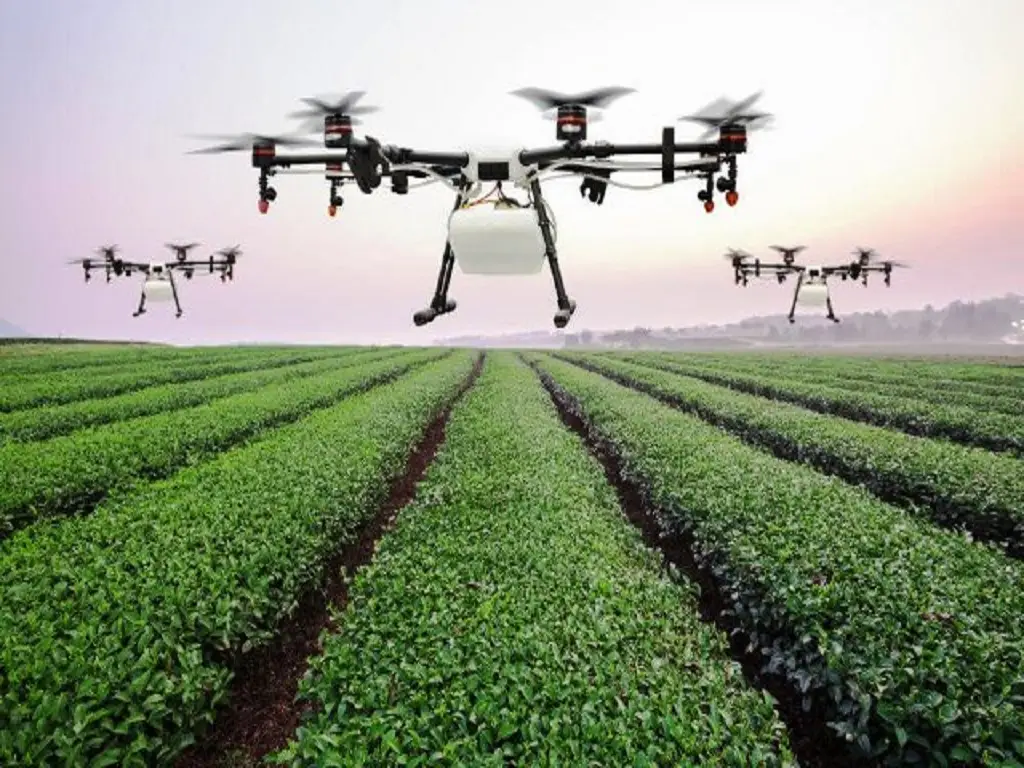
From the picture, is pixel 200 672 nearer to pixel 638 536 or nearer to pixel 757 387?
pixel 638 536

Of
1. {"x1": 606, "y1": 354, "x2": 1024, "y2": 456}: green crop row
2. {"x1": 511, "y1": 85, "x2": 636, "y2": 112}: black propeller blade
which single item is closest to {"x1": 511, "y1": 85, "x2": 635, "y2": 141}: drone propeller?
{"x1": 511, "y1": 85, "x2": 636, "y2": 112}: black propeller blade

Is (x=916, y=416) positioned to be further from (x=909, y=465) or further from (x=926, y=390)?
(x=926, y=390)

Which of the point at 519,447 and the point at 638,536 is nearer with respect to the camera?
the point at 638,536

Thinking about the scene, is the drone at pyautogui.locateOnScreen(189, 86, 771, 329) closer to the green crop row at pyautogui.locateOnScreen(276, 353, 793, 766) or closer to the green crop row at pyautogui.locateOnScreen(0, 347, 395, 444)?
the green crop row at pyautogui.locateOnScreen(276, 353, 793, 766)

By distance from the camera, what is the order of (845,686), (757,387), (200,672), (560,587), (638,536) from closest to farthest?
(200,672), (845,686), (560,587), (638,536), (757,387)

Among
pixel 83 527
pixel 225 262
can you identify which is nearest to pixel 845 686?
pixel 83 527

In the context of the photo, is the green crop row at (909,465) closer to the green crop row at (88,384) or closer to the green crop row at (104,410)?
the green crop row at (104,410)

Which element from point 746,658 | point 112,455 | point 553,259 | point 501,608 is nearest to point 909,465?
point 746,658
